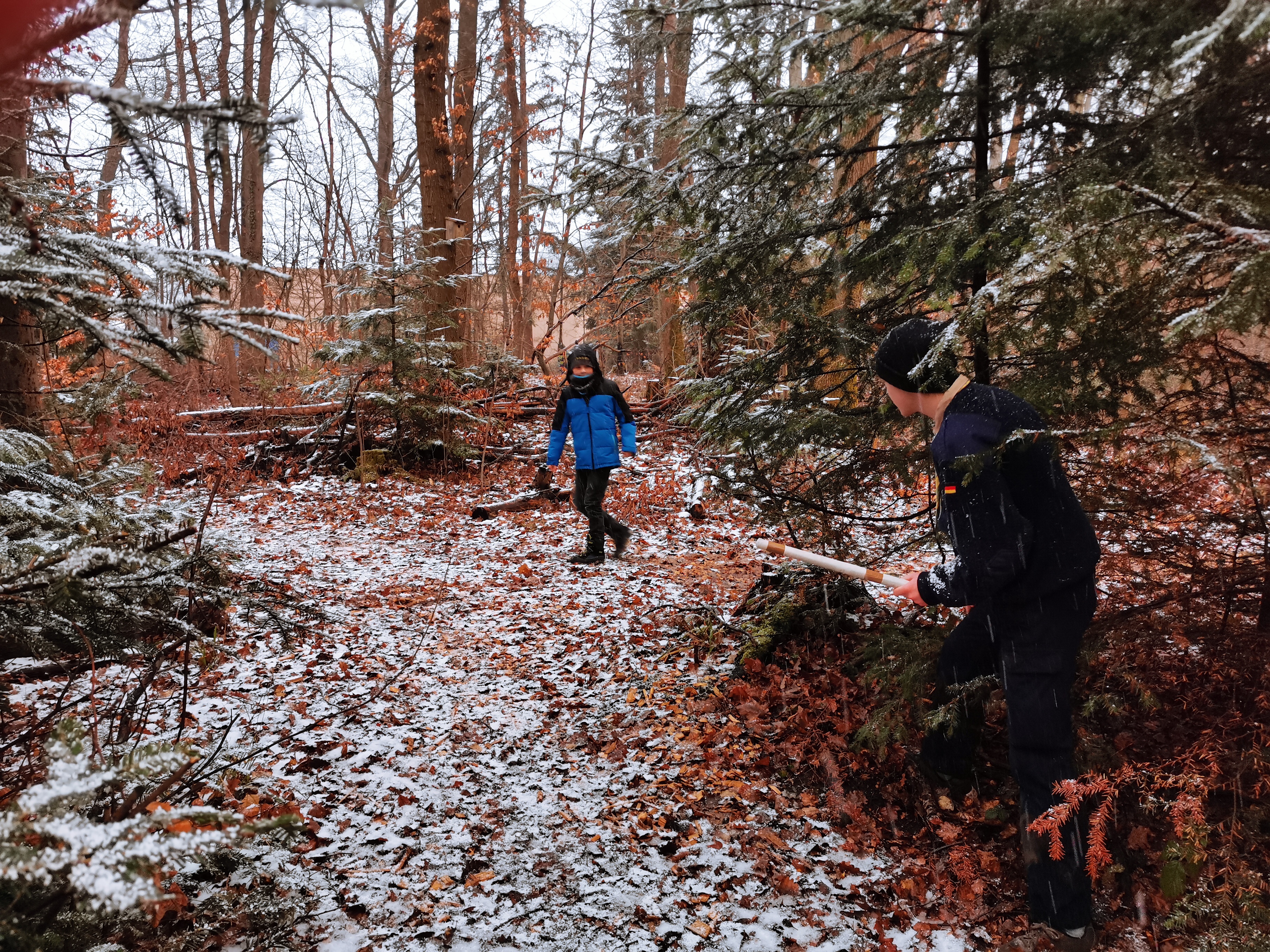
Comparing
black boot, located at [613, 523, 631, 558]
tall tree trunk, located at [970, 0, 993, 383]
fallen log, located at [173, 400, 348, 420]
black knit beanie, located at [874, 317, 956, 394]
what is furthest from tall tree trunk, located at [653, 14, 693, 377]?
fallen log, located at [173, 400, 348, 420]

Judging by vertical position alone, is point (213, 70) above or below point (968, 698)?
above

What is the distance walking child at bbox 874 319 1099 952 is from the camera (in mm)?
2594

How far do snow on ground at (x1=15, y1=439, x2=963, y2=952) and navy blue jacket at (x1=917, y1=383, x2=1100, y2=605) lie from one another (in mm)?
1573

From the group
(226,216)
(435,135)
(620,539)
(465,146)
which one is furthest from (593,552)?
(226,216)

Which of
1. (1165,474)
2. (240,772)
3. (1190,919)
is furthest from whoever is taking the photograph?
(240,772)

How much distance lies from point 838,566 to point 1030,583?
855 mm

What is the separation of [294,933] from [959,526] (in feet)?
10.5

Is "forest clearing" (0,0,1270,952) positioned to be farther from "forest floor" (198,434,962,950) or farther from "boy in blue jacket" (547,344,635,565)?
"boy in blue jacket" (547,344,635,565)

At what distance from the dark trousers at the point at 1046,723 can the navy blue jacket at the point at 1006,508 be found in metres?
0.09

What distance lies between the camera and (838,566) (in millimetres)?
3270

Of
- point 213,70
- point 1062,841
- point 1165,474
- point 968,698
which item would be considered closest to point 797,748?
point 968,698

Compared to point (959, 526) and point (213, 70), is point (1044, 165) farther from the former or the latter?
point (213, 70)

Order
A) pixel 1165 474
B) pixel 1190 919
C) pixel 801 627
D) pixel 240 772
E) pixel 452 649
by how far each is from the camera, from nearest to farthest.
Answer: pixel 1190 919, pixel 1165 474, pixel 240 772, pixel 801 627, pixel 452 649

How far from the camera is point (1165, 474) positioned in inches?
127
